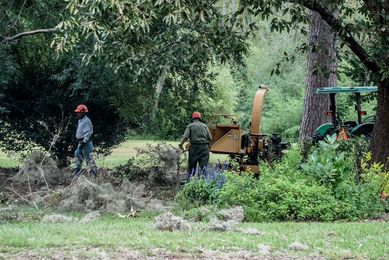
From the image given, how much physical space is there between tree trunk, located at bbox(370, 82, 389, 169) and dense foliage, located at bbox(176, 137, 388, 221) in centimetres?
125

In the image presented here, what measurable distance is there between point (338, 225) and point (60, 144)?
501 inches

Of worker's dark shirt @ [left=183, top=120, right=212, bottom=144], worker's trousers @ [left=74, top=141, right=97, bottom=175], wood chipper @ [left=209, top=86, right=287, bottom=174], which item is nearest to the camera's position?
worker's dark shirt @ [left=183, top=120, right=212, bottom=144]

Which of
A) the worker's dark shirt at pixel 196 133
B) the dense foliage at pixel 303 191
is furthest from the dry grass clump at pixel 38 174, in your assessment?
the dense foliage at pixel 303 191

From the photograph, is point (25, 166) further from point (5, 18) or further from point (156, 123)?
point (156, 123)

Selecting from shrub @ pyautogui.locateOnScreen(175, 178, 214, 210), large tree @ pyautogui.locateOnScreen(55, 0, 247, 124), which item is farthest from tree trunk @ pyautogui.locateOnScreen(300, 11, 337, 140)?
shrub @ pyautogui.locateOnScreen(175, 178, 214, 210)

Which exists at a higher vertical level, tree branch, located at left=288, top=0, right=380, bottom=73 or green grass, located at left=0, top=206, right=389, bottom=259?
tree branch, located at left=288, top=0, right=380, bottom=73

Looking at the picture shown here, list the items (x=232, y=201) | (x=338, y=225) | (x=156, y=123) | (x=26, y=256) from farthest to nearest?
(x=156, y=123)
(x=232, y=201)
(x=338, y=225)
(x=26, y=256)

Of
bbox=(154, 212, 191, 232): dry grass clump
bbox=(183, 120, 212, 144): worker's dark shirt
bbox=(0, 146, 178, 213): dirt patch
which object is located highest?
bbox=(183, 120, 212, 144): worker's dark shirt

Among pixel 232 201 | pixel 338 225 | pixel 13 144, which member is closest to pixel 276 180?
pixel 232 201

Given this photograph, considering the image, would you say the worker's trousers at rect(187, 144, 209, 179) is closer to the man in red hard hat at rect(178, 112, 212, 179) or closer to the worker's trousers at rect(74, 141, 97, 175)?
the man in red hard hat at rect(178, 112, 212, 179)

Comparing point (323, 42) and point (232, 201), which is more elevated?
point (323, 42)

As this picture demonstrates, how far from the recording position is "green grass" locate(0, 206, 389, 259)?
7.11 metres

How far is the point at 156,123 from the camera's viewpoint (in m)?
21.7

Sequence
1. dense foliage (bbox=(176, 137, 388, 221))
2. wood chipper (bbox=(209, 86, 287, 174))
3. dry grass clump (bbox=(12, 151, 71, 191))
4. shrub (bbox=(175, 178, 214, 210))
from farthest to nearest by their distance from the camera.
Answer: wood chipper (bbox=(209, 86, 287, 174)) < dry grass clump (bbox=(12, 151, 71, 191)) < shrub (bbox=(175, 178, 214, 210)) < dense foliage (bbox=(176, 137, 388, 221))
